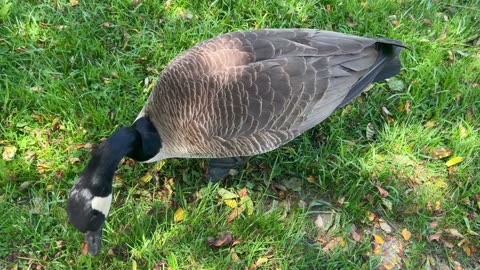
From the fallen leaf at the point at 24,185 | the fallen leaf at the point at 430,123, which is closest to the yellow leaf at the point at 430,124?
the fallen leaf at the point at 430,123

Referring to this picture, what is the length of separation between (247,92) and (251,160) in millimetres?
964

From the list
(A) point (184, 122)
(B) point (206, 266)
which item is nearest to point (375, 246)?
(B) point (206, 266)

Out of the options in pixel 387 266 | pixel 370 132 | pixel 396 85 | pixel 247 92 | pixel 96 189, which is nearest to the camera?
pixel 96 189

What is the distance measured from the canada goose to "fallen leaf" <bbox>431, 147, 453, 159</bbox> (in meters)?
1.00

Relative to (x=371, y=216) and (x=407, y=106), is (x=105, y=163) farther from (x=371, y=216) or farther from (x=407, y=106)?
(x=407, y=106)

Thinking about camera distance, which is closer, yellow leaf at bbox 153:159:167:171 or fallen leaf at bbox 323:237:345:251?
fallen leaf at bbox 323:237:345:251

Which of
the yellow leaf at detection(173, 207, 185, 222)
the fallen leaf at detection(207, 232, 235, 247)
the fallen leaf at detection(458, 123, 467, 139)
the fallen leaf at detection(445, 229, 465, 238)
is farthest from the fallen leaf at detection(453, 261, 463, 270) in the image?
the yellow leaf at detection(173, 207, 185, 222)

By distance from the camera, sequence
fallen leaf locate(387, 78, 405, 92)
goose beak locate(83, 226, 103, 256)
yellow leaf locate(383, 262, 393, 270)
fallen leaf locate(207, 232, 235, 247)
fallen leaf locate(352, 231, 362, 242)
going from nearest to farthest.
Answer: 1. goose beak locate(83, 226, 103, 256)
2. fallen leaf locate(207, 232, 235, 247)
3. yellow leaf locate(383, 262, 393, 270)
4. fallen leaf locate(352, 231, 362, 242)
5. fallen leaf locate(387, 78, 405, 92)

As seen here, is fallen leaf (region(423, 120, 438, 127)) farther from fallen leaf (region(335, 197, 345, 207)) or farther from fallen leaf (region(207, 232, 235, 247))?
fallen leaf (region(207, 232, 235, 247))

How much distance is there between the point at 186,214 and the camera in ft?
11.4

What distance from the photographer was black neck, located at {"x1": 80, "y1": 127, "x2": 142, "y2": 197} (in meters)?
2.78

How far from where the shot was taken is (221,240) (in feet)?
11.2

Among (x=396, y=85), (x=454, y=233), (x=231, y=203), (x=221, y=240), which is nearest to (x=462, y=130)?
(x=396, y=85)

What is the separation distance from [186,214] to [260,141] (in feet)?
2.71
